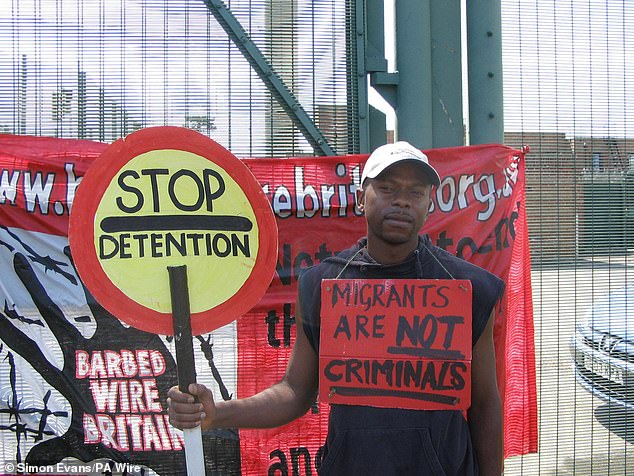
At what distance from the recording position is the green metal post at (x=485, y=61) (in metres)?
2.97

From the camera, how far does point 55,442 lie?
299 cm

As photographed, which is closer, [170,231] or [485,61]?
[170,231]

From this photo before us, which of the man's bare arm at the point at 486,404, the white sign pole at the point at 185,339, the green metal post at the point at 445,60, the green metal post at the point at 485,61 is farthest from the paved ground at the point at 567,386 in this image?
the white sign pole at the point at 185,339

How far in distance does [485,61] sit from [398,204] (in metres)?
1.42

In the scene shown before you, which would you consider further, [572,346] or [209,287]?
[572,346]

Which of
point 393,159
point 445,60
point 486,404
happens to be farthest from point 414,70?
point 486,404

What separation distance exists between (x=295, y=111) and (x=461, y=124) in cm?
78

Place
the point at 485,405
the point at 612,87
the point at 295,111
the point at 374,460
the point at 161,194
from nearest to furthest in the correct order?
1. the point at 161,194
2. the point at 374,460
3. the point at 485,405
4. the point at 295,111
5. the point at 612,87

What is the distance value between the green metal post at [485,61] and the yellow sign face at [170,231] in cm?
171

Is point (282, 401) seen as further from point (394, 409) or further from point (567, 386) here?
point (567, 386)

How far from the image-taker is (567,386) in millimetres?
3340

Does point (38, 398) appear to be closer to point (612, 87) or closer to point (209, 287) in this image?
point (209, 287)

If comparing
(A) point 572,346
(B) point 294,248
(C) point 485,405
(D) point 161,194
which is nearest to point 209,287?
(D) point 161,194

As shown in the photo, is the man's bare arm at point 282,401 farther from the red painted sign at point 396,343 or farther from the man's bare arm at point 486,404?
the man's bare arm at point 486,404
